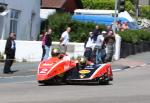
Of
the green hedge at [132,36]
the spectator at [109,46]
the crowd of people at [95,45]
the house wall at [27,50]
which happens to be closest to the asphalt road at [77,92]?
the crowd of people at [95,45]

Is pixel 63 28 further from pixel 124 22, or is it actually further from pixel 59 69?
pixel 59 69

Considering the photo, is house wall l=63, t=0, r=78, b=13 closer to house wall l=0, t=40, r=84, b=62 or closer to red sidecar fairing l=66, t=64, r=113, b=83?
house wall l=0, t=40, r=84, b=62

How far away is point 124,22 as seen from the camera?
45.8 m

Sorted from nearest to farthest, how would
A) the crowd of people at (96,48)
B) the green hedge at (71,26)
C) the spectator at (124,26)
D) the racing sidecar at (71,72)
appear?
1. the racing sidecar at (71,72)
2. the crowd of people at (96,48)
3. the green hedge at (71,26)
4. the spectator at (124,26)

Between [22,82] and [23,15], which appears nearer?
[22,82]

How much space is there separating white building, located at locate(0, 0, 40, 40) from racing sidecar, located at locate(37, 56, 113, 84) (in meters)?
14.9

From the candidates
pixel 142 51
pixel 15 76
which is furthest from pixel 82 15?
pixel 15 76

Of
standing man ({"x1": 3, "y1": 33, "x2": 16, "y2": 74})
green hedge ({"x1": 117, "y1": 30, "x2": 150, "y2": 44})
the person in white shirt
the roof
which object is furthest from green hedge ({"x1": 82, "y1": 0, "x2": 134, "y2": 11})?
standing man ({"x1": 3, "y1": 33, "x2": 16, "y2": 74})

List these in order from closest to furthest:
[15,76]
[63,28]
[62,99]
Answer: [62,99] < [15,76] < [63,28]

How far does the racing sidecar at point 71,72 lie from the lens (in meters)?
20.2

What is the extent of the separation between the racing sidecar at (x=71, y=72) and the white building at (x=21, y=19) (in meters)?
14.9

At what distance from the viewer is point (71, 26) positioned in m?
39.0

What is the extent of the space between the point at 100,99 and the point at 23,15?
23906 millimetres

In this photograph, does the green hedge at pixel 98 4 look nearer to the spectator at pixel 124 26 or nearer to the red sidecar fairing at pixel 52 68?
the spectator at pixel 124 26
